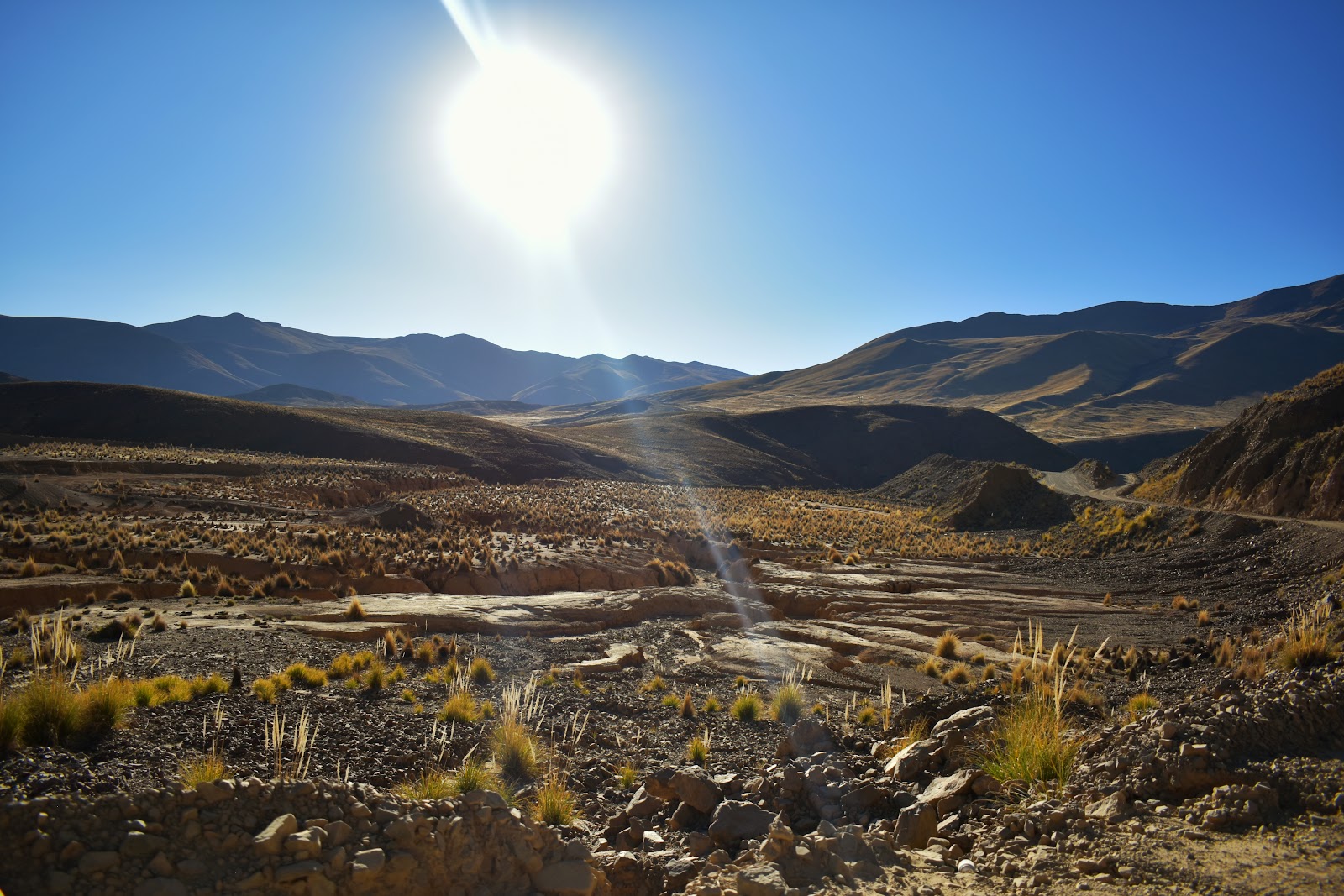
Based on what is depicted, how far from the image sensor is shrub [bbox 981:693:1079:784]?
6397 millimetres

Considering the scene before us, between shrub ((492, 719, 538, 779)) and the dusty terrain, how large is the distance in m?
0.08

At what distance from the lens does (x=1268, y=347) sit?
16262cm

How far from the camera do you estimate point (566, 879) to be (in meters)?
5.36

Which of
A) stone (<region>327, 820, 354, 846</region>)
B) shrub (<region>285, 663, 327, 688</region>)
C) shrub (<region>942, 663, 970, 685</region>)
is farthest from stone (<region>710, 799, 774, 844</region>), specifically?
shrub (<region>942, 663, 970, 685</region>)

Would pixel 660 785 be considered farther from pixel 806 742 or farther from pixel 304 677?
pixel 304 677

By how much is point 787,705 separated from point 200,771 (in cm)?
892

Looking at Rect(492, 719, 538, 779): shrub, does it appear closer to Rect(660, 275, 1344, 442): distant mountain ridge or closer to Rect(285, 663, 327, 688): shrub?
Rect(285, 663, 327, 688): shrub

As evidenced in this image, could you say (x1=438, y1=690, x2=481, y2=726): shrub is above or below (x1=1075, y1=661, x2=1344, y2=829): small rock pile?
below

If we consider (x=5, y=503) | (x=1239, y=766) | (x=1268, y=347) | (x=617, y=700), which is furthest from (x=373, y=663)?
(x=1268, y=347)

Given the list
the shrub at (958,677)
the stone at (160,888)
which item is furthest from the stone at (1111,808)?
the shrub at (958,677)

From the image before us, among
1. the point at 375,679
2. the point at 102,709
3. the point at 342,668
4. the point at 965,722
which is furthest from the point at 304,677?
the point at 965,722

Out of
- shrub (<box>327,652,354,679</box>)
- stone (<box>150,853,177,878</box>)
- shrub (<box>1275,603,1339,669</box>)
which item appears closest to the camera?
stone (<box>150,853,177,878</box>)

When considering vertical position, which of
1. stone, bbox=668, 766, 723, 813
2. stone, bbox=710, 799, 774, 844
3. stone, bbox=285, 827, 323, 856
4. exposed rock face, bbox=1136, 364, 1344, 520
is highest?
exposed rock face, bbox=1136, 364, 1344, 520

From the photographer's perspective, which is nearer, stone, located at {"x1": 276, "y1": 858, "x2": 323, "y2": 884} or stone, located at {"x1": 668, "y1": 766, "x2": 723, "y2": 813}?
stone, located at {"x1": 276, "y1": 858, "x2": 323, "y2": 884}
